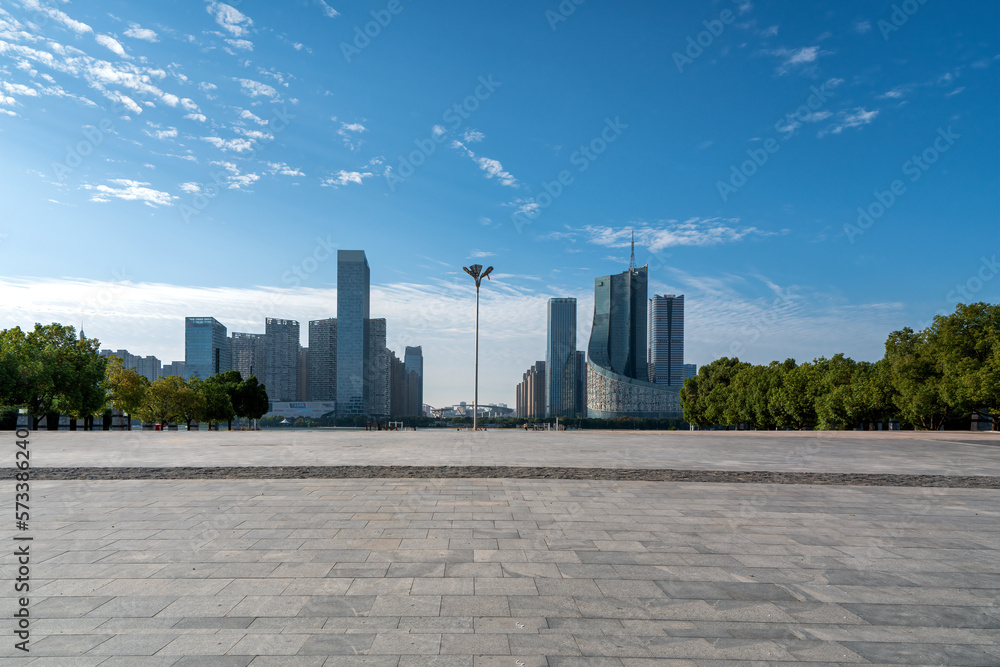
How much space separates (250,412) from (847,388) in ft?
198

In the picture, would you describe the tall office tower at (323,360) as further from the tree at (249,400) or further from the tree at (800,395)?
the tree at (800,395)

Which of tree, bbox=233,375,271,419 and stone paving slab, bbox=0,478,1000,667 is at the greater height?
stone paving slab, bbox=0,478,1000,667

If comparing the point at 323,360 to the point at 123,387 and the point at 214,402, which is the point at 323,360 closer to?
the point at 214,402

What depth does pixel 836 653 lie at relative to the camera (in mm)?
4035

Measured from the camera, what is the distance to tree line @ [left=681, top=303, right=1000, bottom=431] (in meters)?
33.4

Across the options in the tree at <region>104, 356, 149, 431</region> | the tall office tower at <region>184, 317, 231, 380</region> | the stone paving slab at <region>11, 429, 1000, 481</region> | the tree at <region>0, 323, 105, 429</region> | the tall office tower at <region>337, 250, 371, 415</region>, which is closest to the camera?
the stone paving slab at <region>11, 429, 1000, 481</region>

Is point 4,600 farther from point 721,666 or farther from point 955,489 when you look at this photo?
point 955,489

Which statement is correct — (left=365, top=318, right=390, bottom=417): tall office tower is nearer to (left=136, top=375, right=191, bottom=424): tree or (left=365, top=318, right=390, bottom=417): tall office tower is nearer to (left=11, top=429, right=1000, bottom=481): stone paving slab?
(left=136, top=375, right=191, bottom=424): tree

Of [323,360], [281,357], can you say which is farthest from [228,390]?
[323,360]

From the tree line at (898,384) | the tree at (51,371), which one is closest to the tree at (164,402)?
the tree at (51,371)

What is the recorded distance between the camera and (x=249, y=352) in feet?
584

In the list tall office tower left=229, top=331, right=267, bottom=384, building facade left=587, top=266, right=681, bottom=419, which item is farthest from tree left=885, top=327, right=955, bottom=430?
tall office tower left=229, top=331, right=267, bottom=384

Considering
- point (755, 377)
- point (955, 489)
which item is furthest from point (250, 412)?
point (955, 489)

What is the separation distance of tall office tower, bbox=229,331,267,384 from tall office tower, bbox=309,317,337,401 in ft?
62.3
